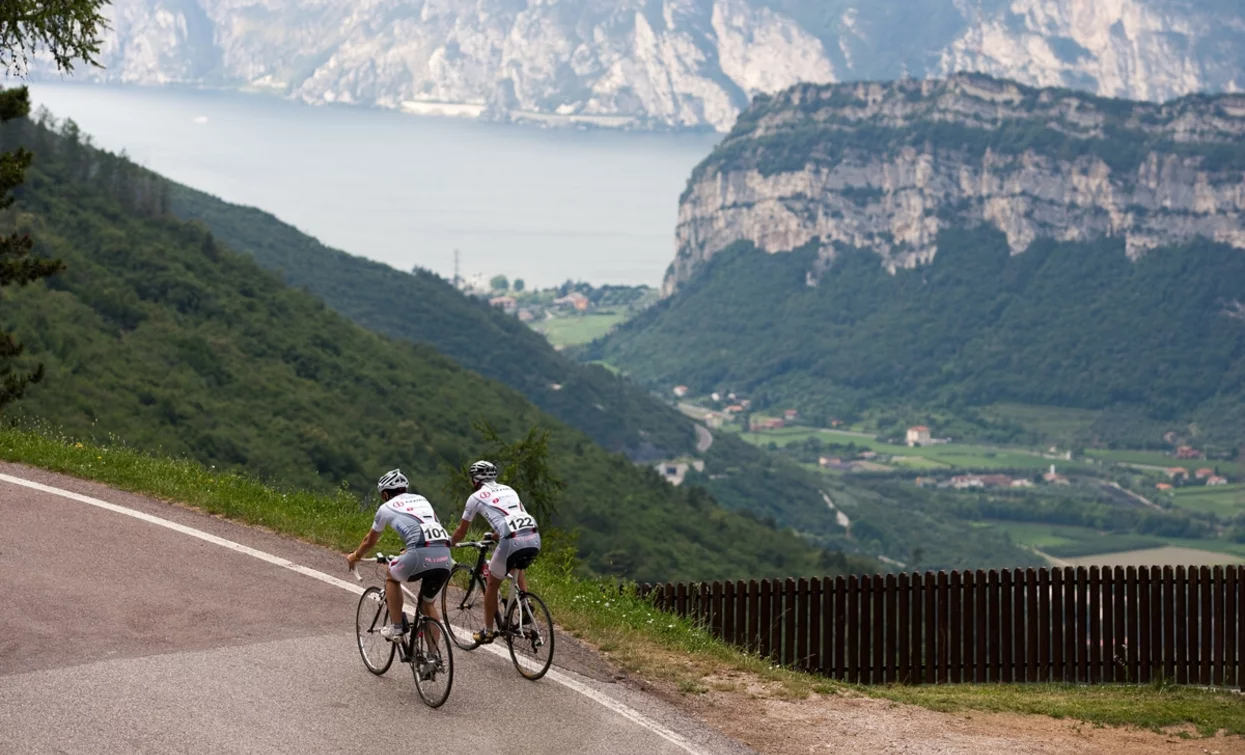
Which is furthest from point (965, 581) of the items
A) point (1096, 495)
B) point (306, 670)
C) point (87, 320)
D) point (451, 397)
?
point (1096, 495)

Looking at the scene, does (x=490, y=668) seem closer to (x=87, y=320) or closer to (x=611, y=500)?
(x=87, y=320)

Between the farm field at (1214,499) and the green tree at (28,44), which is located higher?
the green tree at (28,44)

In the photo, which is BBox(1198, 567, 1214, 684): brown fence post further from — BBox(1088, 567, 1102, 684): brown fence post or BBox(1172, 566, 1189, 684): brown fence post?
BBox(1088, 567, 1102, 684): brown fence post

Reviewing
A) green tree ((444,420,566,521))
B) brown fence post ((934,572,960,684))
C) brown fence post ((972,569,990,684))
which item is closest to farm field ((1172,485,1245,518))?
green tree ((444,420,566,521))

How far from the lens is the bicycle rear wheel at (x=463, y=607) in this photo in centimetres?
1243

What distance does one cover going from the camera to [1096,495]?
15188 centimetres

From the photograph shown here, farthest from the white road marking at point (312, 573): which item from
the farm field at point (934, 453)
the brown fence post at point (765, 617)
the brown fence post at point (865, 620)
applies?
the farm field at point (934, 453)

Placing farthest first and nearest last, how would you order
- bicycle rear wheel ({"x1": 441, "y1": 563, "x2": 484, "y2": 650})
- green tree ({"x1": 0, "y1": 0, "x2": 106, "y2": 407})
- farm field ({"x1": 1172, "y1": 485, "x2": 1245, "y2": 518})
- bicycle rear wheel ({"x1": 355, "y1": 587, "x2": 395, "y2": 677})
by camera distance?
farm field ({"x1": 1172, "y1": 485, "x2": 1245, "y2": 518})
green tree ({"x1": 0, "y1": 0, "x2": 106, "y2": 407})
bicycle rear wheel ({"x1": 441, "y1": 563, "x2": 484, "y2": 650})
bicycle rear wheel ({"x1": 355, "y1": 587, "x2": 395, "y2": 677})

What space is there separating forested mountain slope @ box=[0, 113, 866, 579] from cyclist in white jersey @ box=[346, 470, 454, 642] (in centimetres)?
2819

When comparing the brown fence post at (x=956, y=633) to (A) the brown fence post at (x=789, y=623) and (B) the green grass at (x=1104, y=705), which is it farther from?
(A) the brown fence post at (x=789, y=623)

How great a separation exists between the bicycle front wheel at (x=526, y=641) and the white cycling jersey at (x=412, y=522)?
2.87 feet

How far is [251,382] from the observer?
56.8 meters

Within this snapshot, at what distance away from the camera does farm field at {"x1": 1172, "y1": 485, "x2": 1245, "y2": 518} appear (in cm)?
14764

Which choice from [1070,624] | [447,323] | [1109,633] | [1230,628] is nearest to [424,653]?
[1070,624]
